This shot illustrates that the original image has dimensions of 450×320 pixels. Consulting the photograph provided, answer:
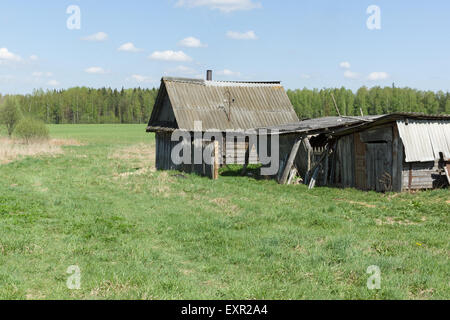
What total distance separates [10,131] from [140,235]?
44038 mm

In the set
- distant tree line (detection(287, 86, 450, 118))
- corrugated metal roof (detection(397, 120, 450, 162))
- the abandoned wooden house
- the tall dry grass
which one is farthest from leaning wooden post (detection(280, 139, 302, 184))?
distant tree line (detection(287, 86, 450, 118))

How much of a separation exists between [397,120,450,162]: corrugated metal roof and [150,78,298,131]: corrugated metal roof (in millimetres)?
10716

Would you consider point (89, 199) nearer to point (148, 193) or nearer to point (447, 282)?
point (148, 193)

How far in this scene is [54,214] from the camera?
1145 centimetres

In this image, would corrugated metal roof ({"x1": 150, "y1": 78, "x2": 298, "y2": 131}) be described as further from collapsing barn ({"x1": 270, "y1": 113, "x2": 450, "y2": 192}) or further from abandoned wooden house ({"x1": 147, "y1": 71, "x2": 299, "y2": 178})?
collapsing barn ({"x1": 270, "y1": 113, "x2": 450, "y2": 192})

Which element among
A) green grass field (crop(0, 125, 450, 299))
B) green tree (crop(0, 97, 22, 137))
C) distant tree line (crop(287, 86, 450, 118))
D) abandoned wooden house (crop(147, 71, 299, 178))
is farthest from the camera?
distant tree line (crop(287, 86, 450, 118))

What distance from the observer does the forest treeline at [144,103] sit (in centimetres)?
11006

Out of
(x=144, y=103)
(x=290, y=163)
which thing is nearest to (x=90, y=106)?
(x=144, y=103)

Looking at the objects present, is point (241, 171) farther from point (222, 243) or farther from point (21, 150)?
point (21, 150)

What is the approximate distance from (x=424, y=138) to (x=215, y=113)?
1230cm

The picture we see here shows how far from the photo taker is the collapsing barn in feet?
49.0

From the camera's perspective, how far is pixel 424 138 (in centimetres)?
1518
